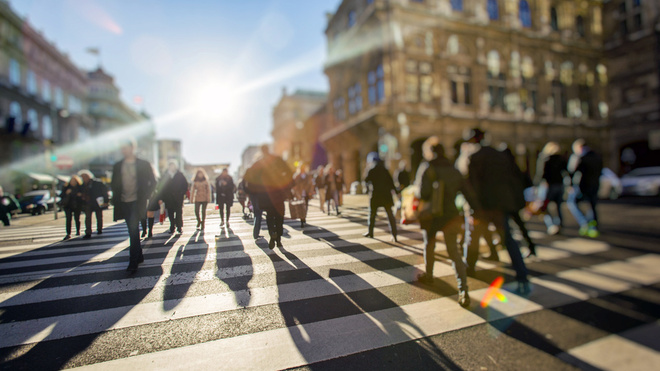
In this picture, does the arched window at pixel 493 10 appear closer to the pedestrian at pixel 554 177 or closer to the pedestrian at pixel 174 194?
the pedestrian at pixel 554 177

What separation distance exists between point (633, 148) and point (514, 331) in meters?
34.2

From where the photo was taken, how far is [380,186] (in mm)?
6707

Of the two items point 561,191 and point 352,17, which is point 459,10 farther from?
point 561,191

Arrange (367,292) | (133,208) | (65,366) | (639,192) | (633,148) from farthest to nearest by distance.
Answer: (633,148) → (639,192) → (133,208) → (367,292) → (65,366)

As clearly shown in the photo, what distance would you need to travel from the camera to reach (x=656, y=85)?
24297 mm

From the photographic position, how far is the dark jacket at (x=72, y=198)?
6.70 m

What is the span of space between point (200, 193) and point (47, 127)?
4392cm

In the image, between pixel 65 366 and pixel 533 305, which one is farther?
pixel 533 305

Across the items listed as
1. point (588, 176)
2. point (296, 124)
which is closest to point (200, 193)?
point (588, 176)

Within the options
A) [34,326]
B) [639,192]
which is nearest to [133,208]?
[34,326]

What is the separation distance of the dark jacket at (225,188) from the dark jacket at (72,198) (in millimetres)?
3138

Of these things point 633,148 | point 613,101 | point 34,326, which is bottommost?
point 34,326

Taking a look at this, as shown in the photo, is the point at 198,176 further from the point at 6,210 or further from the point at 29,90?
the point at 29,90

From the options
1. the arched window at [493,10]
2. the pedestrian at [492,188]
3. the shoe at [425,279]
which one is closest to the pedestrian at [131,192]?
the shoe at [425,279]
